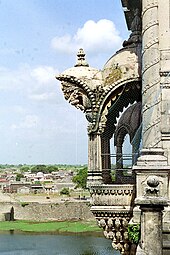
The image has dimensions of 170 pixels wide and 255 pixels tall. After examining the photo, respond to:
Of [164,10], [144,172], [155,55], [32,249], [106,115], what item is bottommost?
[32,249]

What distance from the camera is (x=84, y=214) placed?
2699 inches

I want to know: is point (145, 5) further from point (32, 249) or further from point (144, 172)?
point (32, 249)

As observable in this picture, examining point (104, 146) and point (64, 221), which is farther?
point (64, 221)

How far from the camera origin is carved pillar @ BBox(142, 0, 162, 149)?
318 inches

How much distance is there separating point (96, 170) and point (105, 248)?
38.6m

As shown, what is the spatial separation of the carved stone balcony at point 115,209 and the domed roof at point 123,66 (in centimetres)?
166

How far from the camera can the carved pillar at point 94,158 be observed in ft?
30.1

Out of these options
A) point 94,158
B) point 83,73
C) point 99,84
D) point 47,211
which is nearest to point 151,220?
point 94,158

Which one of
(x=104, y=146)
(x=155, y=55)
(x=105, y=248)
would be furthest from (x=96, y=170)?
(x=105, y=248)

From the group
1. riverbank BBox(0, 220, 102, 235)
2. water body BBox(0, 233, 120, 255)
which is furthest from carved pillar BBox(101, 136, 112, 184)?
riverbank BBox(0, 220, 102, 235)

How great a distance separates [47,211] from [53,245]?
64.8ft

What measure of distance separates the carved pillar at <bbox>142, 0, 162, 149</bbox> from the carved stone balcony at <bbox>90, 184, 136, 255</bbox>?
0.99m

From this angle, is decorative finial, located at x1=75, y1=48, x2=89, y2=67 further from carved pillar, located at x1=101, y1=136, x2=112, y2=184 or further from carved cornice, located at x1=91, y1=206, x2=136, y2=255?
carved cornice, located at x1=91, y1=206, x2=136, y2=255

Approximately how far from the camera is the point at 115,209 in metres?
8.78
